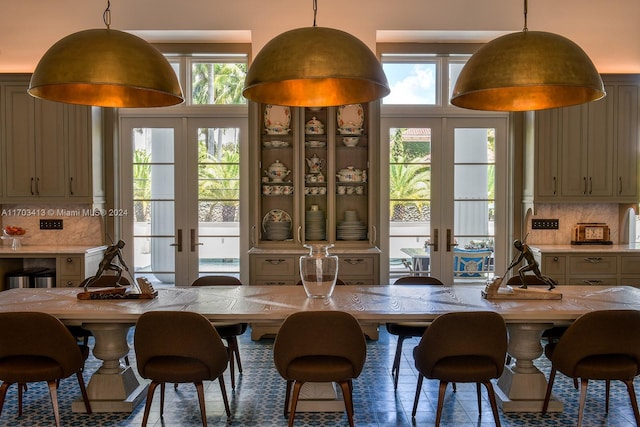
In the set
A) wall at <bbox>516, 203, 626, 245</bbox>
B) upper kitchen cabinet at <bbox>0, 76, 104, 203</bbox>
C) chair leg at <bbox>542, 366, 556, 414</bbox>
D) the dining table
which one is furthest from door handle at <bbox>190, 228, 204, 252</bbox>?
chair leg at <bbox>542, 366, 556, 414</bbox>

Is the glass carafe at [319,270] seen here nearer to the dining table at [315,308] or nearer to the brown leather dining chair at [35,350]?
the dining table at [315,308]

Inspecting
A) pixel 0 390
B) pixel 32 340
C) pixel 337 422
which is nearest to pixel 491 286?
pixel 337 422

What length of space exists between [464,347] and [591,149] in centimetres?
355

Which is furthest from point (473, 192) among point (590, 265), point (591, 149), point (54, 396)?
point (54, 396)

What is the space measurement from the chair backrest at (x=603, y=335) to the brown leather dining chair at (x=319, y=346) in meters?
1.15

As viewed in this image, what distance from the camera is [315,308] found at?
3.05 m

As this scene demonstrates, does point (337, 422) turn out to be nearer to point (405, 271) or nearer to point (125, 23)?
point (405, 271)

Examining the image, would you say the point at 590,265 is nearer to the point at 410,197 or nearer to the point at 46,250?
the point at 410,197

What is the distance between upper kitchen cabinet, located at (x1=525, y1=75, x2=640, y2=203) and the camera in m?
5.30

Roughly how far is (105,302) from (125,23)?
3382mm

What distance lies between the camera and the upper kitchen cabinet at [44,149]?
17.2 feet

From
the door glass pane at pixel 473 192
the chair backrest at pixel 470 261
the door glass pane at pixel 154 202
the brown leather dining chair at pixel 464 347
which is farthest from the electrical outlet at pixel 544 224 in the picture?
the door glass pane at pixel 154 202

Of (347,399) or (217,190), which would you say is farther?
(217,190)

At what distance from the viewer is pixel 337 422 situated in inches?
123
